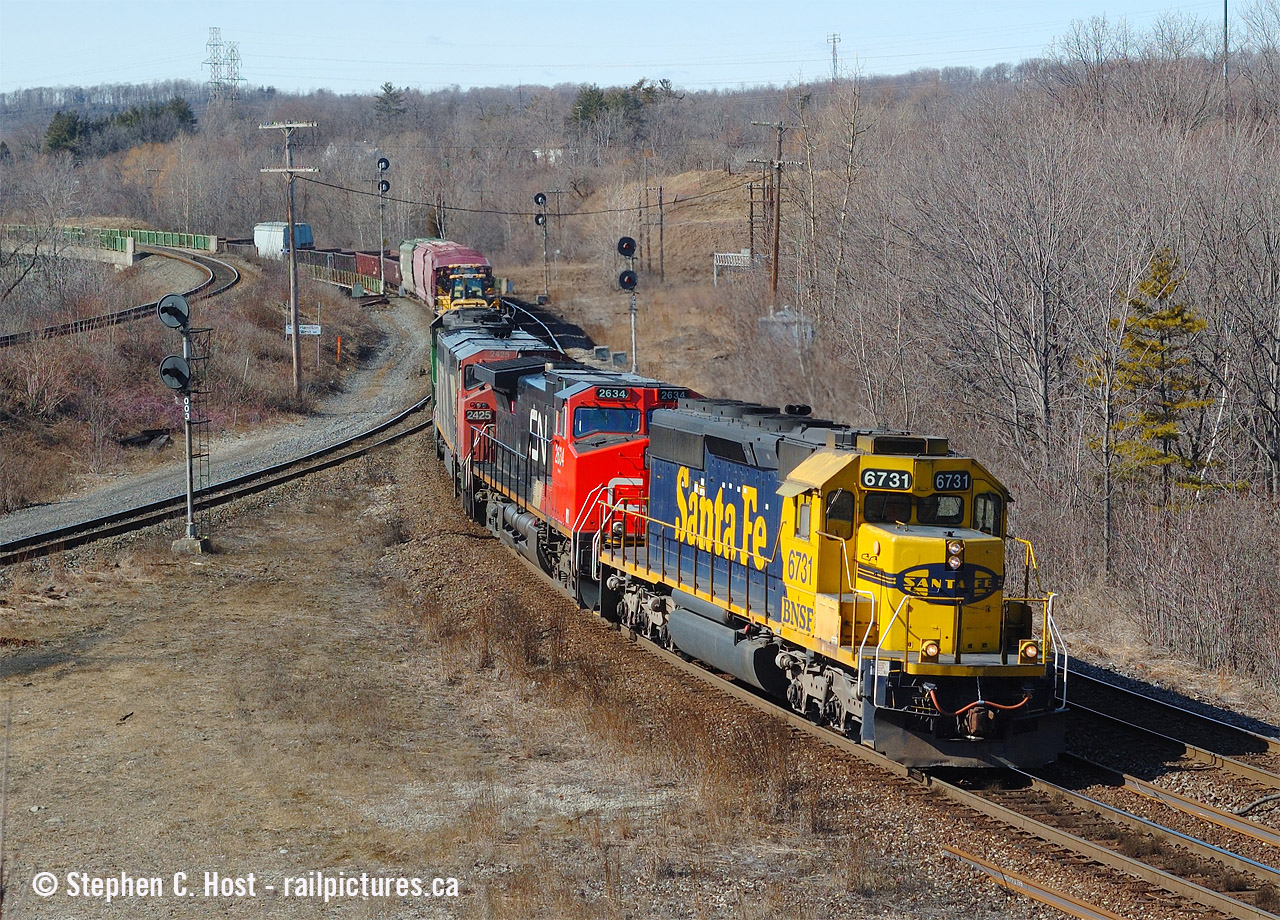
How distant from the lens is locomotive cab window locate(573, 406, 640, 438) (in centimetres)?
1916

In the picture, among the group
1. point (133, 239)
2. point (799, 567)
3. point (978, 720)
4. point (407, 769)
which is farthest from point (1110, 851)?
point (133, 239)

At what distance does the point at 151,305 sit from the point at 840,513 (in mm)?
47428

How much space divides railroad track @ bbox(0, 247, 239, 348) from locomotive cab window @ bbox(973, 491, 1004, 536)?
3550 cm

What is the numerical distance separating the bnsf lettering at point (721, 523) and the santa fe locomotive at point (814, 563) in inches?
1.1

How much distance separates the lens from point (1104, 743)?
14094 millimetres

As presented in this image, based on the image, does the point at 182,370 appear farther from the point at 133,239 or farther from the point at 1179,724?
the point at 133,239

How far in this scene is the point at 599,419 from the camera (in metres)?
19.2

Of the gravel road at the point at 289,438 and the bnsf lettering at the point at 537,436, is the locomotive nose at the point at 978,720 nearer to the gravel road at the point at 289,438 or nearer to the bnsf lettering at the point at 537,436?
the bnsf lettering at the point at 537,436

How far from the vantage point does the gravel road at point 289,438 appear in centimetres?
2778

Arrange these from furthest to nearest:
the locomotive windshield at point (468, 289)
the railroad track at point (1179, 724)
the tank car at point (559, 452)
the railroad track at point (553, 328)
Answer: the railroad track at point (553, 328) < the locomotive windshield at point (468, 289) < the tank car at point (559, 452) < the railroad track at point (1179, 724)

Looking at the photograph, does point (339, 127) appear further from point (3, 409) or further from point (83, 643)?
point (83, 643)

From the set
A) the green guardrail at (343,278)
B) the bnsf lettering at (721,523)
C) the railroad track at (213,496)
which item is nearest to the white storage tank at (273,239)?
the green guardrail at (343,278)

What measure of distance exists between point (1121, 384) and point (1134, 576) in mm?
6278

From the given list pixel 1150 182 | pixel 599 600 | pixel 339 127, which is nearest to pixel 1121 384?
pixel 1150 182
